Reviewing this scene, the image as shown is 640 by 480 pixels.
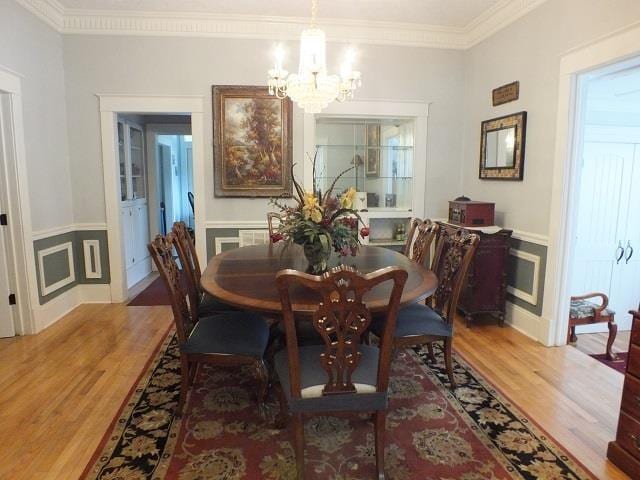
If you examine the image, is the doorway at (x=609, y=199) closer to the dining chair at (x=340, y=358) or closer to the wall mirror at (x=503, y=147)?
the wall mirror at (x=503, y=147)

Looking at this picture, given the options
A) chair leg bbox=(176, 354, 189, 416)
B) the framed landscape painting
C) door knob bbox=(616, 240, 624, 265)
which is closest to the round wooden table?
chair leg bbox=(176, 354, 189, 416)

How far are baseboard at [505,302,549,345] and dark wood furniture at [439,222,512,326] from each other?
0.13 meters

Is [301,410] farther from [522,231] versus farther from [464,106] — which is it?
[464,106]

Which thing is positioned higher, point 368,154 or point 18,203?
point 368,154

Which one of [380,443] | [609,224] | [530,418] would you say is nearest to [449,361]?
[530,418]

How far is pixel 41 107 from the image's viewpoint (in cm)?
368

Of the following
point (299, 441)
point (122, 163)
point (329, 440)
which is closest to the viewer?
point (299, 441)

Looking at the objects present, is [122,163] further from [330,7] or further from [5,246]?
[330,7]

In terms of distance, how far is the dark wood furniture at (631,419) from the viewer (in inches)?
71.9

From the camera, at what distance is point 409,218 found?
463 centimetres

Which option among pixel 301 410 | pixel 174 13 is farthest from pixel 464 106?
pixel 301 410

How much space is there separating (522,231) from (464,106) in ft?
5.51

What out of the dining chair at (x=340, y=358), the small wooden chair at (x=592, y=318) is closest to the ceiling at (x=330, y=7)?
the small wooden chair at (x=592, y=318)

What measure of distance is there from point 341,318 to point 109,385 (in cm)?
188
